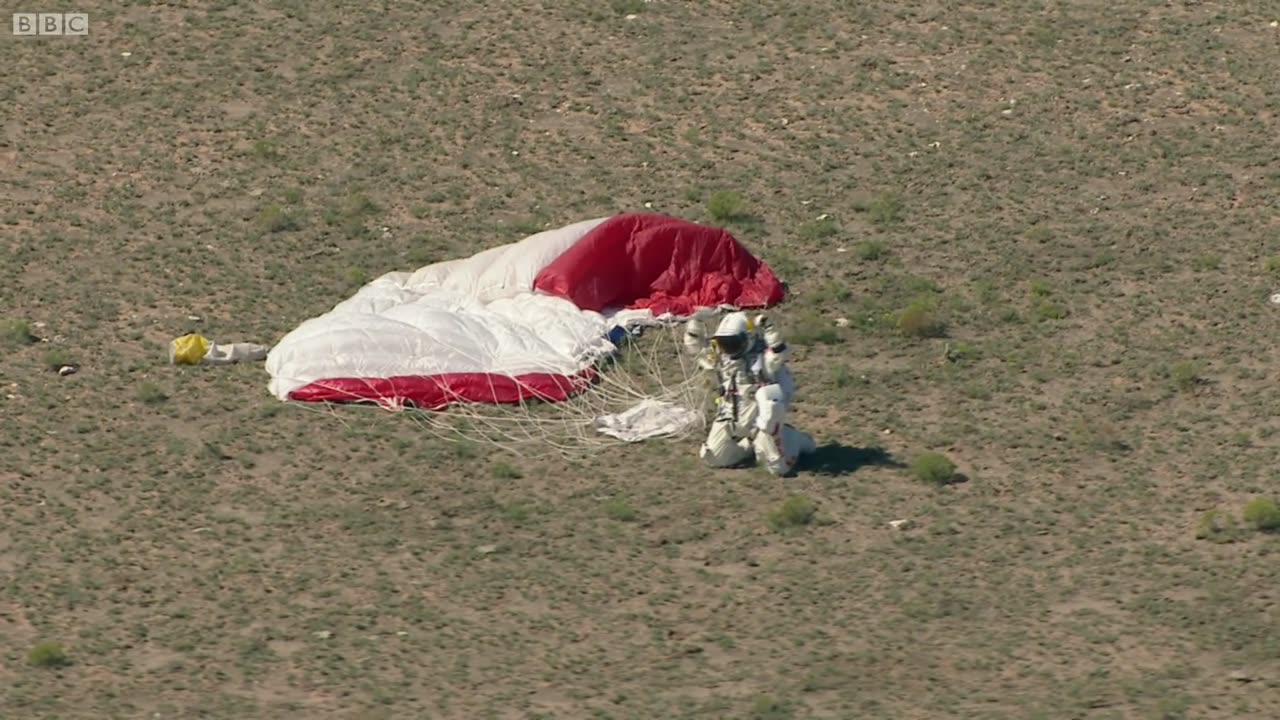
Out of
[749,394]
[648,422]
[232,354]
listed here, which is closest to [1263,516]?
[749,394]

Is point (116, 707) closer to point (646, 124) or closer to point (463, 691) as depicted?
point (463, 691)

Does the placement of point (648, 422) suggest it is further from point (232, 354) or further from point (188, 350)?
point (188, 350)

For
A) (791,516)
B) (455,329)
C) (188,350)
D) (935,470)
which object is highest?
(455,329)

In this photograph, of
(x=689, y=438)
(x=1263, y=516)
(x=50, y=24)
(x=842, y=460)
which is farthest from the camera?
(x=50, y=24)

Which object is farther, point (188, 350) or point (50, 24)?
point (50, 24)

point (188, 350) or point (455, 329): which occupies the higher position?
point (455, 329)

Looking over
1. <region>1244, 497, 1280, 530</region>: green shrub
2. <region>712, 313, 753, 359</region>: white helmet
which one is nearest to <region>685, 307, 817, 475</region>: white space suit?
<region>712, 313, 753, 359</region>: white helmet

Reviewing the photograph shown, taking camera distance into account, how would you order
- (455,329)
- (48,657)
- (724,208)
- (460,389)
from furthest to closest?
(724,208)
(455,329)
(460,389)
(48,657)
